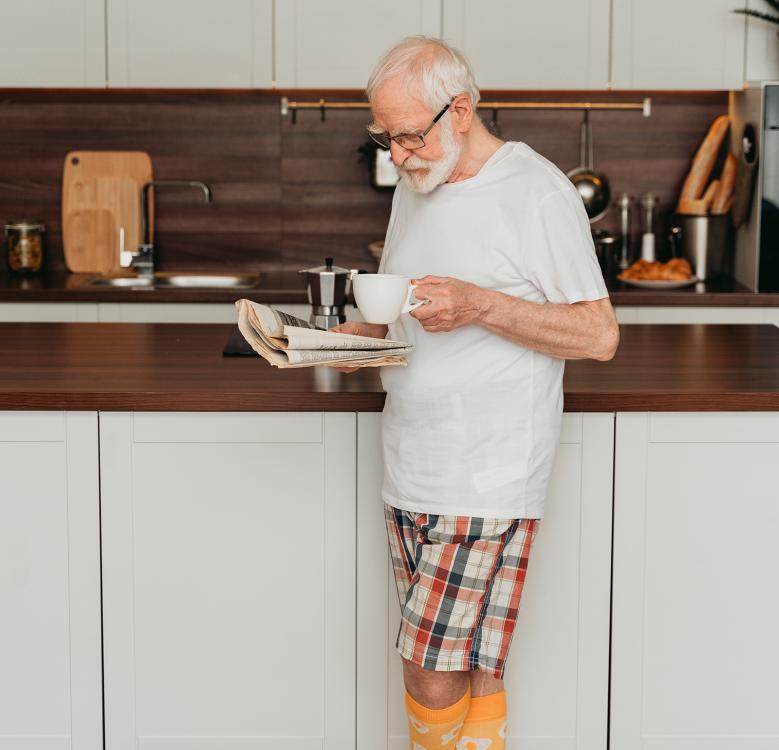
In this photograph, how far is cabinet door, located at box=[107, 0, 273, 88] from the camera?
3.82m

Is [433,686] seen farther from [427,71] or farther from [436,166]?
[427,71]

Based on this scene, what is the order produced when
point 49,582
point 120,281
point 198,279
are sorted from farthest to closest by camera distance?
point 198,279, point 120,281, point 49,582

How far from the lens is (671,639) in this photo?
7.59 feet

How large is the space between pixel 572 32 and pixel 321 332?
230 centimetres

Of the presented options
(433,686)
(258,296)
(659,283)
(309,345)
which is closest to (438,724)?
(433,686)

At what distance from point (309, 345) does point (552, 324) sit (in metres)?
0.38

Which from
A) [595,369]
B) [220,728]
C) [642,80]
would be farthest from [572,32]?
[220,728]

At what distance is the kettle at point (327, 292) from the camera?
264 centimetres

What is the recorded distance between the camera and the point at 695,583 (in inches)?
90.2

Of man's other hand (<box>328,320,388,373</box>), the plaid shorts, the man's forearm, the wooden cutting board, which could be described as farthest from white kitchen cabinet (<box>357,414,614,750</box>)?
the wooden cutting board

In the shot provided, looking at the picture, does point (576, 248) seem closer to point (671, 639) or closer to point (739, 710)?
point (671, 639)

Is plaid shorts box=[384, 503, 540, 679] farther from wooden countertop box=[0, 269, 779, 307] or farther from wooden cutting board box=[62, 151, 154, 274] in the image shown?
wooden cutting board box=[62, 151, 154, 274]

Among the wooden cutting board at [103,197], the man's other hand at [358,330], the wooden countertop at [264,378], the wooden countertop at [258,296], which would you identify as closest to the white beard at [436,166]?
the man's other hand at [358,330]

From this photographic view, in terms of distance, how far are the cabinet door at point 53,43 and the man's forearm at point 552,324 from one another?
2503mm
